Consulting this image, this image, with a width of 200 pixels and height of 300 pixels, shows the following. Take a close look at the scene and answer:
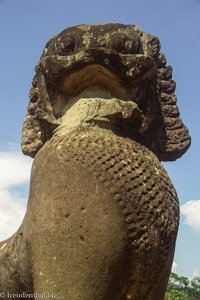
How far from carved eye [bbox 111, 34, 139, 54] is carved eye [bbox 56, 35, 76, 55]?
27 cm

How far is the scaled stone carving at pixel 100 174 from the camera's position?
2.44 metres

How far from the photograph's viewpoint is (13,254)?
2.93 m

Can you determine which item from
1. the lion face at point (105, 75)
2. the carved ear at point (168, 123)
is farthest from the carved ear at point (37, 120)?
the carved ear at point (168, 123)

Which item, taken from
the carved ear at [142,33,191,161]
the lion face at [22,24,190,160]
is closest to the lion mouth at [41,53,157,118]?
the lion face at [22,24,190,160]

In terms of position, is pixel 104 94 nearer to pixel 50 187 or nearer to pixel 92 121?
pixel 92 121

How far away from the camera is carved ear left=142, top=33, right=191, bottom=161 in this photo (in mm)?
3348

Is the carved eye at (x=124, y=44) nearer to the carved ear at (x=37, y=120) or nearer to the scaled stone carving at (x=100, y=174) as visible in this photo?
the scaled stone carving at (x=100, y=174)

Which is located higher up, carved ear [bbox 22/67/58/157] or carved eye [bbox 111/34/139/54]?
carved eye [bbox 111/34/139/54]

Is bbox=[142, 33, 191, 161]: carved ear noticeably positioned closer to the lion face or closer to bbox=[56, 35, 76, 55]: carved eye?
the lion face

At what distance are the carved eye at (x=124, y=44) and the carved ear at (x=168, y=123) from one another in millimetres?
338

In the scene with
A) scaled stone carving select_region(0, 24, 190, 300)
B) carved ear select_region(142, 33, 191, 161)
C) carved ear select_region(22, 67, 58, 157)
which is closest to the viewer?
scaled stone carving select_region(0, 24, 190, 300)

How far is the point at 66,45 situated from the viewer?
3010 millimetres

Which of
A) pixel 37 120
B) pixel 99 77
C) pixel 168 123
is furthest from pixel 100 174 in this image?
pixel 168 123

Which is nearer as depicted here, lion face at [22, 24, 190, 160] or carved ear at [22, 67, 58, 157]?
lion face at [22, 24, 190, 160]
